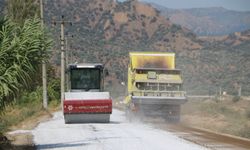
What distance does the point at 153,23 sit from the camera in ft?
506

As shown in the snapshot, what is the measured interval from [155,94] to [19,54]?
17.2m

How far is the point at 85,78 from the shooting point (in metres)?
34.5

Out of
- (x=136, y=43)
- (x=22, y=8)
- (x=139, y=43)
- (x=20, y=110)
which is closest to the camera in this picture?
(x=20, y=110)

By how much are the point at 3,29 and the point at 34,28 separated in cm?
98

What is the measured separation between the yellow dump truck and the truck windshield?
232 centimetres

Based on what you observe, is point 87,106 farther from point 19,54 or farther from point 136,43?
point 136,43

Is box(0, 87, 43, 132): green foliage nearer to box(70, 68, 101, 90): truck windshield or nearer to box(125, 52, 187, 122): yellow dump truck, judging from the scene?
box(70, 68, 101, 90): truck windshield

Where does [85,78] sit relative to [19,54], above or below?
below

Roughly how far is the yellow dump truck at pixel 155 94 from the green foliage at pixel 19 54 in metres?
15.6

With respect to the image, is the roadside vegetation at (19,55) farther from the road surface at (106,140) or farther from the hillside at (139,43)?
the hillside at (139,43)

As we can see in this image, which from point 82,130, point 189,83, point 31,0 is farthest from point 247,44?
point 82,130

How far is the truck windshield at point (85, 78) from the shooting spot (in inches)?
1350

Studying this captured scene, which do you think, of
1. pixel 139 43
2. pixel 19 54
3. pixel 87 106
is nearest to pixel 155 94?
pixel 87 106

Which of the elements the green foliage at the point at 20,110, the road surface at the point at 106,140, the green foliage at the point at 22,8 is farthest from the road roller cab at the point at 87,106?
the green foliage at the point at 22,8
